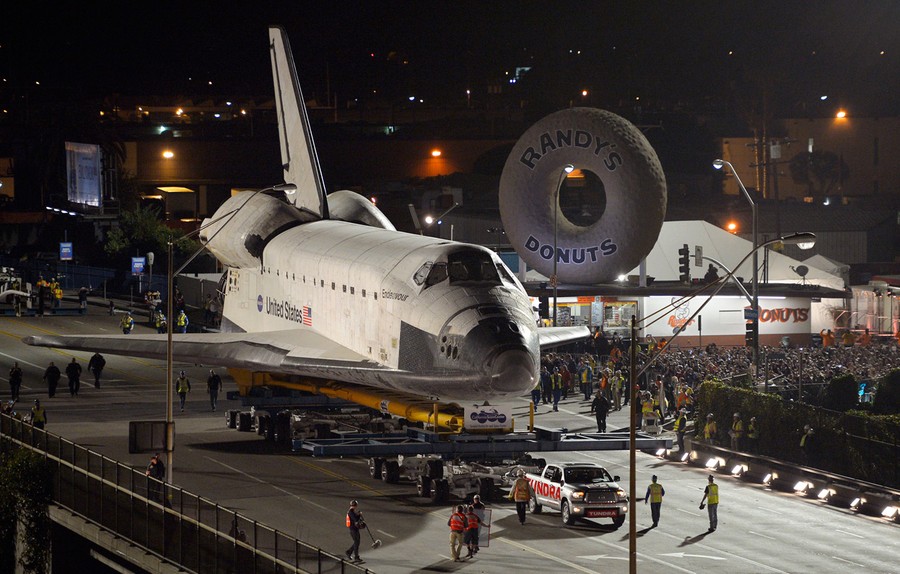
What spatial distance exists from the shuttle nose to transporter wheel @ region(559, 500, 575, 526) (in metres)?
3.70

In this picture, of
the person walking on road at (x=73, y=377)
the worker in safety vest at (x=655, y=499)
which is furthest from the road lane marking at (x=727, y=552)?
the person walking on road at (x=73, y=377)

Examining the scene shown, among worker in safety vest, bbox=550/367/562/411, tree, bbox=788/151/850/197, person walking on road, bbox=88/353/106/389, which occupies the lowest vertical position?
worker in safety vest, bbox=550/367/562/411

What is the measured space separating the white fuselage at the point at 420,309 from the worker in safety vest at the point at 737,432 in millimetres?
11244

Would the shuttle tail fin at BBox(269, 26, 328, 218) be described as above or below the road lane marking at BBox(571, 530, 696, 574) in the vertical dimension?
above

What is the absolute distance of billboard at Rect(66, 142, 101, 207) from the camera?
98.2 meters

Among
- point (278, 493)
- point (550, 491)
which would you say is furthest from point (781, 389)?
point (278, 493)

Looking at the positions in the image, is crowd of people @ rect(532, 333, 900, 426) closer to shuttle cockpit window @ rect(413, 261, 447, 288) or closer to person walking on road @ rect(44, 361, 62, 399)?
shuttle cockpit window @ rect(413, 261, 447, 288)

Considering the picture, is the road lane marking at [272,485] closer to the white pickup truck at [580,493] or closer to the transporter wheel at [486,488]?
the transporter wheel at [486,488]

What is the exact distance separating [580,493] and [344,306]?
9.42 meters

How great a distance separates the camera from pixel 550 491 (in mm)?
32562

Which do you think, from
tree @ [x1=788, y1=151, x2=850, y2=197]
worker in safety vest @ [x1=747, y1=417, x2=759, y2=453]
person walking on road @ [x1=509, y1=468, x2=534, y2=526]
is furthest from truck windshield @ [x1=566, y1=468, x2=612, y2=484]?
tree @ [x1=788, y1=151, x2=850, y2=197]

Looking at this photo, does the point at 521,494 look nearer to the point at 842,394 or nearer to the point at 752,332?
the point at 842,394

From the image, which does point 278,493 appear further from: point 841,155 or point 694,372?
point 841,155

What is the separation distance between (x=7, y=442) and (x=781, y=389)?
26366mm
